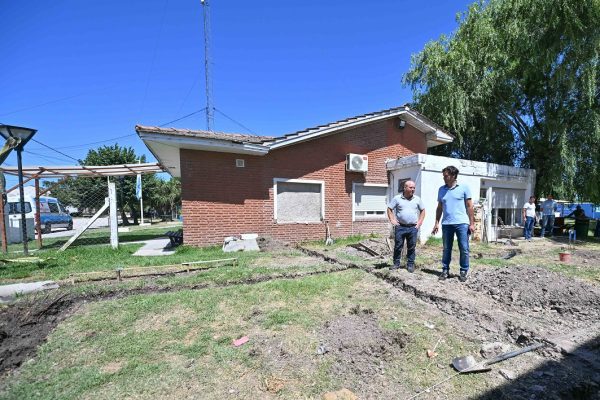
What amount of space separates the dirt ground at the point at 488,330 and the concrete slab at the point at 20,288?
62cm

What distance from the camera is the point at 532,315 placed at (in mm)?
3807

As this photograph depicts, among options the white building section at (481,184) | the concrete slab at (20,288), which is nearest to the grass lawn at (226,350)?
the concrete slab at (20,288)

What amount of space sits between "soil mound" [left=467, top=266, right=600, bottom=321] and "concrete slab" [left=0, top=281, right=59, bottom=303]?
23.3 ft

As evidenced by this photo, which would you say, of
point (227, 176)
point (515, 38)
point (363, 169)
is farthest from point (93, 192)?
point (515, 38)

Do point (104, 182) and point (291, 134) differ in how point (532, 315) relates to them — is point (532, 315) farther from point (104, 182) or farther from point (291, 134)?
point (104, 182)

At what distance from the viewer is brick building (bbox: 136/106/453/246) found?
8461 millimetres

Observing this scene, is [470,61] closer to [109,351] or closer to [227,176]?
[227,176]

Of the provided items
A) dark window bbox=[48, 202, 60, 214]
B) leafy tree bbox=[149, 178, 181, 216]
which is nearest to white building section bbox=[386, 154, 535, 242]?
dark window bbox=[48, 202, 60, 214]

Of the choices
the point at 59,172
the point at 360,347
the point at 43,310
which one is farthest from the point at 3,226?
the point at 360,347

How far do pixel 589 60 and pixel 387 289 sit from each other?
1271cm

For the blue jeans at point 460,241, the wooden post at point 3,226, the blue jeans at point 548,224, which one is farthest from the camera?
the blue jeans at point 548,224

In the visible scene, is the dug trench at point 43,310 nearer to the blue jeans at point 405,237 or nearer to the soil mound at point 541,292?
the blue jeans at point 405,237

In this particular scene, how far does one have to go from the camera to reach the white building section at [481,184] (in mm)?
10070

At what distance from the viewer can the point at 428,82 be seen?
1351 cm
